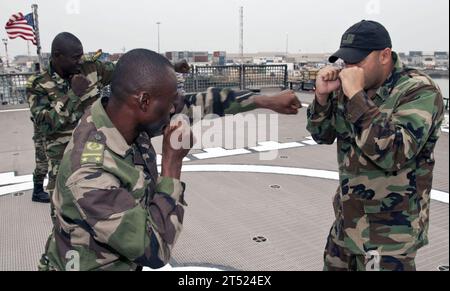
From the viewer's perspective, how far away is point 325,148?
23.8 ft

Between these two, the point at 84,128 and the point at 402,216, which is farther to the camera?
the point at 402,216

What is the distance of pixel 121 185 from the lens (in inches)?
52.8

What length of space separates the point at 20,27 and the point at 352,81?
1174cm

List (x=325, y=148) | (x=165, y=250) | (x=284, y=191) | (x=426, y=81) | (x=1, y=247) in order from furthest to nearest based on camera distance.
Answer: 1. (x=325, y=148)
2. (x=284, y=191)
3. (x=1, y=247)
4. (x=426, y=81)
5. (x=165, y=250)

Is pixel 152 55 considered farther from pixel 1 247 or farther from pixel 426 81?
pixel 1 247

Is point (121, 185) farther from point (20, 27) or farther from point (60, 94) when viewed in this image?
point (20, 27)

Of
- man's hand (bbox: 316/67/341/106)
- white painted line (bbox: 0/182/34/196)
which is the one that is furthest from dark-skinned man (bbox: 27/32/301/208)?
white painted line (bbox: 0/182/34/196)

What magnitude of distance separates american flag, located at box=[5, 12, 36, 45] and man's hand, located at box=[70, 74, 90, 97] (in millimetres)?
9074

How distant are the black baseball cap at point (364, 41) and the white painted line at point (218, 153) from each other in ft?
15.7

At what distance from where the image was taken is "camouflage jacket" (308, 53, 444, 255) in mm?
1759

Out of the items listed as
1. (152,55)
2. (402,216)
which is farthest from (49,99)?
(402,216)

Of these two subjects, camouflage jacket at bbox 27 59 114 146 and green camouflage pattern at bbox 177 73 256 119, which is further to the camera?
camouflage jacket at bbox 27 59 114 146

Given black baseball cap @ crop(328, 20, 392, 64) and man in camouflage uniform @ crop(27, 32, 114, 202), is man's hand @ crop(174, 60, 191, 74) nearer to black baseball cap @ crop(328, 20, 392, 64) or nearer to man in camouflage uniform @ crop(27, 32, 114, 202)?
man in camouflage uniform @ crop(27, 32, 114, 202)
